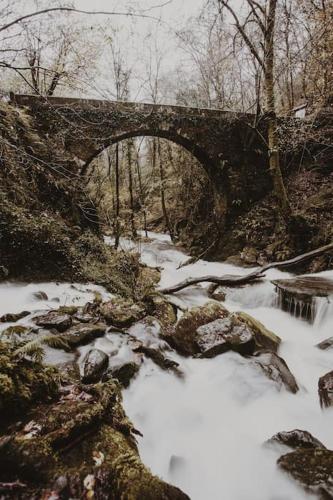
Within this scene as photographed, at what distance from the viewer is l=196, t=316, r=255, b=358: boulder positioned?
14.3ft

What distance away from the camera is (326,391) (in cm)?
348

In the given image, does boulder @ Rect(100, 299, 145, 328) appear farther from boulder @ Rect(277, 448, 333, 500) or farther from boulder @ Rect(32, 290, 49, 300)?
boulder @ Rect(277, 448, 333, 500)

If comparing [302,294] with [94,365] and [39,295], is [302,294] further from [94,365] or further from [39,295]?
[39,295]

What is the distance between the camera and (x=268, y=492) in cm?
239

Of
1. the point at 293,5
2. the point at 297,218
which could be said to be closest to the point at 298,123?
the point at 297,218

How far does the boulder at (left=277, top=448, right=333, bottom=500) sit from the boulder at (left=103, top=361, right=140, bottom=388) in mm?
1758

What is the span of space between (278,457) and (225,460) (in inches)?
18.9

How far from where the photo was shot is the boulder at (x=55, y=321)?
4156 millimetres

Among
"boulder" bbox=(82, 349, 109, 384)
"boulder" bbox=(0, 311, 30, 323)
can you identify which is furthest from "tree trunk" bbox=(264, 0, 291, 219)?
"boulder" bbox=(0, 311, 30, 323)

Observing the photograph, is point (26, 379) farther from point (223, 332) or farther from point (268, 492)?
point (223, 332)

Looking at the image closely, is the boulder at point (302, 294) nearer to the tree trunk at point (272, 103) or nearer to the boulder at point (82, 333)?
the tree trunk at point (272, 103)

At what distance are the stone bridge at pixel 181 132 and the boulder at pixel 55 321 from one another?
6045mm

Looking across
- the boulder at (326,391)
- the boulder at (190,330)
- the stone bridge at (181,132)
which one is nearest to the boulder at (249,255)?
the stone bridge at (181,132)

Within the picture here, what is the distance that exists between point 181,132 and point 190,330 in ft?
26.3
